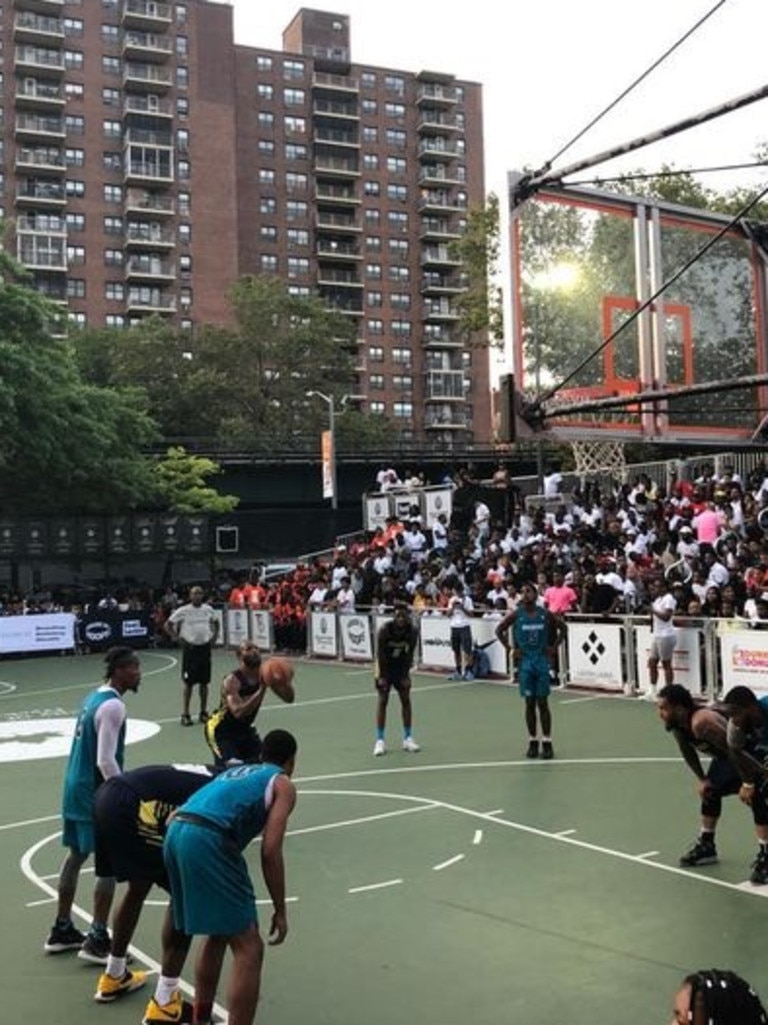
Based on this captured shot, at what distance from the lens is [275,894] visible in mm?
5074

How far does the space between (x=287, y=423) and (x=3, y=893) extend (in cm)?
5964

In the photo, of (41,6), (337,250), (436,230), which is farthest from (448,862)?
(436,230)

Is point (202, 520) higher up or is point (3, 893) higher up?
point (202, 520)

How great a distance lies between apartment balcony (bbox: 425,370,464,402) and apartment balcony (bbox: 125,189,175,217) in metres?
26.4

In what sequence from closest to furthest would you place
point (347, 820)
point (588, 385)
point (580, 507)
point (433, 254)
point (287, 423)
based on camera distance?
point (588, 385), point (347, 820), point (580, 507), point (287, 423), point (433, 254)

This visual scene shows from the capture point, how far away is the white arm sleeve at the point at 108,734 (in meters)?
6.80

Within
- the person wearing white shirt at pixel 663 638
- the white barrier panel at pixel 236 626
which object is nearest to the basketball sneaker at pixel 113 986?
the person wearing white shirt at pixel 663 638

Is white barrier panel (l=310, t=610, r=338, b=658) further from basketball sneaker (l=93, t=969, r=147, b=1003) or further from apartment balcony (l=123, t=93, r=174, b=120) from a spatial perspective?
apartment balcony (l=123, t=93, r=174, b=120)

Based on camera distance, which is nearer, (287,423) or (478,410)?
(287,423)

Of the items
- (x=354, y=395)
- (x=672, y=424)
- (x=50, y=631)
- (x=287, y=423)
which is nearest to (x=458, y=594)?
(x=50, y=631)

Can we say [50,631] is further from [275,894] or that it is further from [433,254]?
[433,254]

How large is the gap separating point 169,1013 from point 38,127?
3528 inches

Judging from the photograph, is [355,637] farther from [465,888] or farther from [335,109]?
[335,109]

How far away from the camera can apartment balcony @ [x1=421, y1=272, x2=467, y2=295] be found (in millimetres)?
101250
